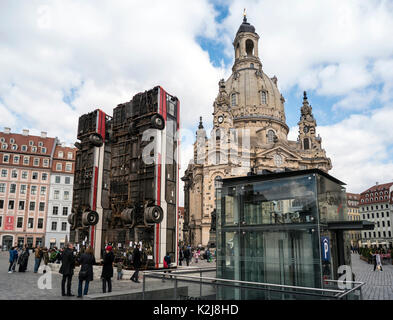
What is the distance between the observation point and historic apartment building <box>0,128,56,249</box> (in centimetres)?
5700

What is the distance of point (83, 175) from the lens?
30.0 m

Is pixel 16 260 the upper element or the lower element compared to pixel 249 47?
lower

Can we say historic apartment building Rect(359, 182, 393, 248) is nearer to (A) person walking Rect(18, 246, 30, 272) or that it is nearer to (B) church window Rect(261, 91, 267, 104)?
(B) church window Rect(261, 91, 267, 104)

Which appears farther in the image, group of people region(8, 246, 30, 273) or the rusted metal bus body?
the rusted metal bus body

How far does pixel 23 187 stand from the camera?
5916 cm

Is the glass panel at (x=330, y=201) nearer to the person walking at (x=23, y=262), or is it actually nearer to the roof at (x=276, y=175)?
the roof at (x=276, y=175)

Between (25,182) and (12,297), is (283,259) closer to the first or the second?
(12,297)

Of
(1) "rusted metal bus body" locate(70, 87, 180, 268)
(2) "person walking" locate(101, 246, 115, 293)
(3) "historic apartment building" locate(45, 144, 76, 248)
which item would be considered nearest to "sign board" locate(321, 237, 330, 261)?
(2) "person walking" locate(101, 246, 115, 293)

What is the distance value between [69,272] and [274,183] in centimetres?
828

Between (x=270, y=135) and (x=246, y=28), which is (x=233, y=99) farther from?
(x=246, y=28)

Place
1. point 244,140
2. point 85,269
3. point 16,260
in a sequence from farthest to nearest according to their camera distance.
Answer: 1. point 244,140
2. point 16,260
3. point 85,269

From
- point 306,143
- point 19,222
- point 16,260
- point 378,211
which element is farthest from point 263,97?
point 16,260

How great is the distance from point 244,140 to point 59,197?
4149 centimetres

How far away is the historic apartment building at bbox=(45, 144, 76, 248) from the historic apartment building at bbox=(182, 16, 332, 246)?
2578 centimetres
